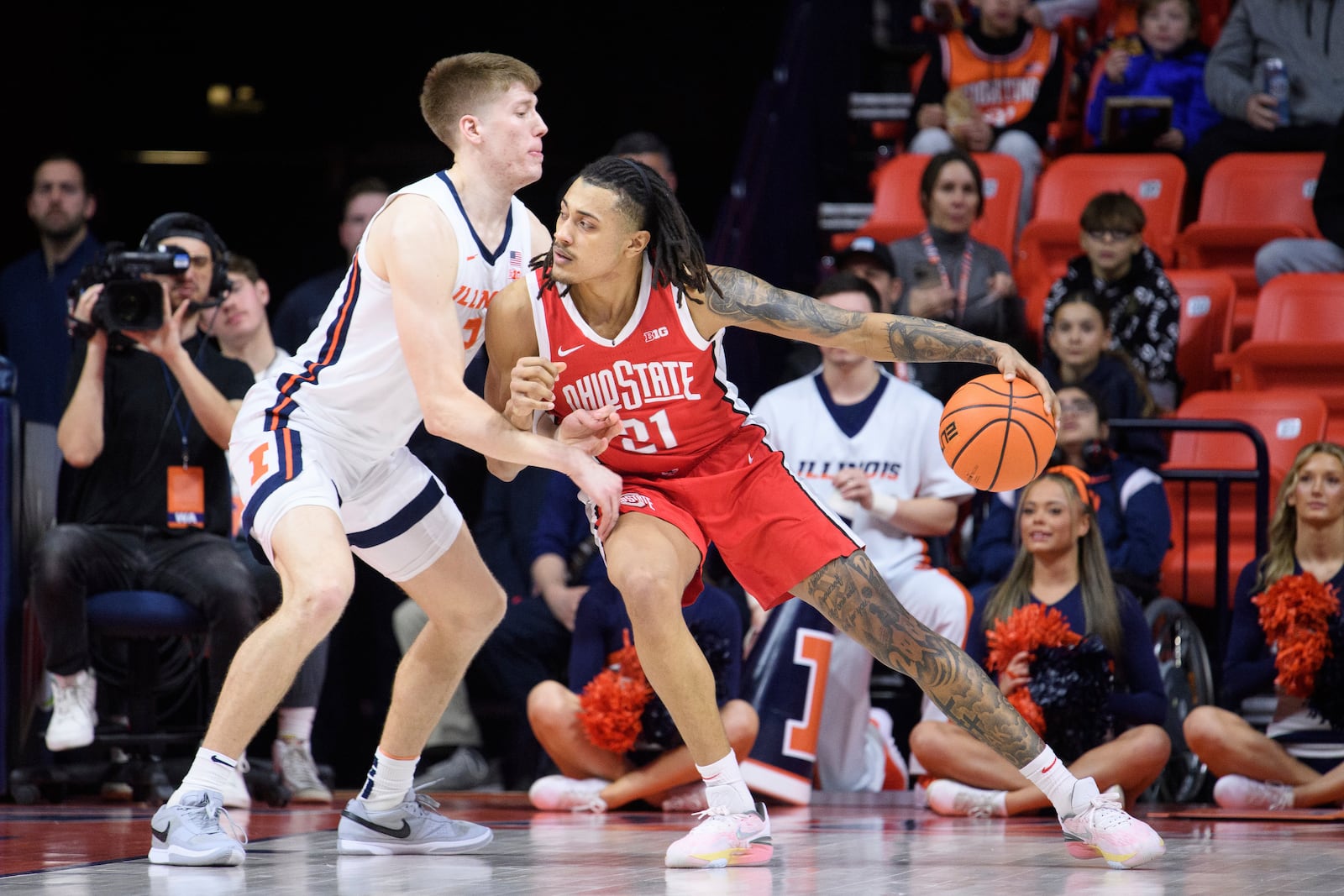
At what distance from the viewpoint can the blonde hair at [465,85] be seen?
447cm

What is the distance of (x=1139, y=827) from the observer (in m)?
4.11

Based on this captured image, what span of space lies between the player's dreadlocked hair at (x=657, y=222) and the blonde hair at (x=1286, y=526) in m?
2.83

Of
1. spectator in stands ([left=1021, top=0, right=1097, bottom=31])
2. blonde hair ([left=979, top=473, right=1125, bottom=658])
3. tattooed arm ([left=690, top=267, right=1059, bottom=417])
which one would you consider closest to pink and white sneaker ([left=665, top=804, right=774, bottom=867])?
tattooed arm ([left=690, top=267, right=1059, bottom=417])

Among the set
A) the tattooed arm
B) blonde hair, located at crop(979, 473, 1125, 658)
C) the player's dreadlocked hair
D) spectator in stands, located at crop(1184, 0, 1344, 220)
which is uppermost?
spectator in stands, located at crop(1184, 0, 1344, 220)

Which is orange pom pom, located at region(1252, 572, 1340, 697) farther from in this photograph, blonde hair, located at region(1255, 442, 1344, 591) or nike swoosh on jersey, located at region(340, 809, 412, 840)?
nike swoosh on jersey, located at region(340, 809, 412, 840)

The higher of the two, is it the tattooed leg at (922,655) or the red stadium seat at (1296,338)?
the red stadium seat at (1296,338)

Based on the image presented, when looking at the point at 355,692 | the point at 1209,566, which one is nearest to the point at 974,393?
the point at 1209,566

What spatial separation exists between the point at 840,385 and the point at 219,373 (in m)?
2.42

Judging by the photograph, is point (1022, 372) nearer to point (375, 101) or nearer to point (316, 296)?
point (316, 296)

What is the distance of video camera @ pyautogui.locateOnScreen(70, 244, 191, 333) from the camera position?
6.06 m

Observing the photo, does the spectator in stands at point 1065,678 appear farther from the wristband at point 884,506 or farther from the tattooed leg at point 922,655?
the tattooed leg at point 922,655

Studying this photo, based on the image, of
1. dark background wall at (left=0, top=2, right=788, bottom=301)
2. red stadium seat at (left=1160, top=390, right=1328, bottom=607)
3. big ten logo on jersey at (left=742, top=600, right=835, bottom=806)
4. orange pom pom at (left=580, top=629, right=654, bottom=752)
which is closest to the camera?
orange pom pom at (left=580, top=629, right=654, bottom=752)

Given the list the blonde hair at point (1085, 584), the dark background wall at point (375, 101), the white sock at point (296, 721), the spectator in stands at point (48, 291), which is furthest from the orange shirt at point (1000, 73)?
the white sock at point (296, 721)

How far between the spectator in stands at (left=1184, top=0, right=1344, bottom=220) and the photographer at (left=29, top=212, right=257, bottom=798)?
209 inches
